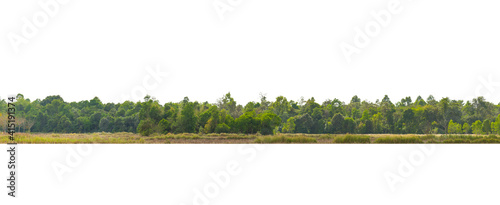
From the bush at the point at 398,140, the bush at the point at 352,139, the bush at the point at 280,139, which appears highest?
the bush at the point at 280,139

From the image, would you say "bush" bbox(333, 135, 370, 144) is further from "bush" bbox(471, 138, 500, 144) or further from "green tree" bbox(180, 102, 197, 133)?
"green tree" bbox(180, 102, 197, 133)

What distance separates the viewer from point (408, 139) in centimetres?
5844

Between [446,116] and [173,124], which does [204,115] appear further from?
[446,116]

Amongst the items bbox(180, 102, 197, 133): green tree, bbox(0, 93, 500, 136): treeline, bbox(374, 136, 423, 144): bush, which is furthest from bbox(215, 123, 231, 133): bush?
bbox(374, 136, 423, 144): bush

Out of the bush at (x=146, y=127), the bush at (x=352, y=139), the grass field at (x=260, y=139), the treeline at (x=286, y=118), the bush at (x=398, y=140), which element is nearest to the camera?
the grass field at (x=260, y=139)

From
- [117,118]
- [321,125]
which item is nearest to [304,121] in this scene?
[321,125]

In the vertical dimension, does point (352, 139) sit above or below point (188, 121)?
below

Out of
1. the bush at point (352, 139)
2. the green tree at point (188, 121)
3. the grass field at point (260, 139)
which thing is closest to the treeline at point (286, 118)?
the green tree at point (188, 121)

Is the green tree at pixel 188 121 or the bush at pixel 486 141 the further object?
the green tree at pixel 188 121

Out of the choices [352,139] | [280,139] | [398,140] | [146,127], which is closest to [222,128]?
[146,127]

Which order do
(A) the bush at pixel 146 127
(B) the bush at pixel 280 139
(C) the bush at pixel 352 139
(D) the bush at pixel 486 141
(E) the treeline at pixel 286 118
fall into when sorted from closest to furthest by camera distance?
(B) the bush at pixel 280 139, (C) the bush at pixel 352 139, (D) the bush at pixel 486 141, (A) the bush at pixel 146 127, (E) the treeline at pixel 286 118

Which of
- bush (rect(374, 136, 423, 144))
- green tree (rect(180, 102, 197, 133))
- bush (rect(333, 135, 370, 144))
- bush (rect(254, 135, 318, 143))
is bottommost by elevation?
bush (rect(374, 136, 423, 144))

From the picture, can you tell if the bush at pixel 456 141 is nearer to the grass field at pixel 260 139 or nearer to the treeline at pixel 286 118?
the grass field at pixel 260 139

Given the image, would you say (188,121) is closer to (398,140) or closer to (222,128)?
(222,128)
